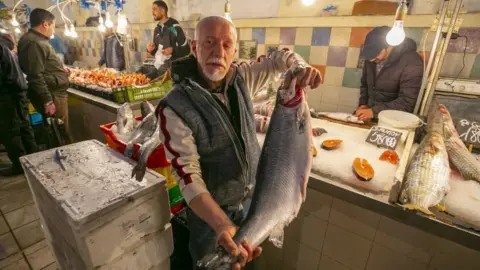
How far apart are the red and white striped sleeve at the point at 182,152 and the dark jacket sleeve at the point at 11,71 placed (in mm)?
4295

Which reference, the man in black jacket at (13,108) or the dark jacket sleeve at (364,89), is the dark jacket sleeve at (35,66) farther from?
the dark jacket sleeve at (364,89)

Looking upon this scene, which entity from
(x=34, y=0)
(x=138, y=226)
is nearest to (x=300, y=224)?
(x=138, y=226)

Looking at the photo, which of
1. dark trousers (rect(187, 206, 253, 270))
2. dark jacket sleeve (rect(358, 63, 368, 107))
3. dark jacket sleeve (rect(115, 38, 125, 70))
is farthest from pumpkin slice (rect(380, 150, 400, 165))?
dark jacket sleeve (rect(115, 38, 125, 70))

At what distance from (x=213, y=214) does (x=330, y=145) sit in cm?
140

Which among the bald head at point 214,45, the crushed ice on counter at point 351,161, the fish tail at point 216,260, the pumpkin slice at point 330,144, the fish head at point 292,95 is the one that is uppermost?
the bald head at point 214,45

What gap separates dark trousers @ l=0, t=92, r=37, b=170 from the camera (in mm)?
4309

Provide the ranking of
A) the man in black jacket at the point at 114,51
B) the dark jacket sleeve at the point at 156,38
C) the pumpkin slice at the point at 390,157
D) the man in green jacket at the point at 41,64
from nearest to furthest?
the pumpkin slice at the point at 390,157 < the man in green jacket at the point at 41,64 < the dark jacket sleeve at the point at 156,38 < the man in black jacket at the point at 114,51

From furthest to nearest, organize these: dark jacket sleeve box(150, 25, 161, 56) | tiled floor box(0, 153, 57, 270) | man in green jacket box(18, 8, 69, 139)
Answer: dark jacket sleeve box(150, 25, 161, 56), man in green jacket box(18, 8, 69, 139), tiled floor box(0, 153, 57, 270)

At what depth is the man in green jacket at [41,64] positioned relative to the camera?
4.06 m

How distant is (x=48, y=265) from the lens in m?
2.89

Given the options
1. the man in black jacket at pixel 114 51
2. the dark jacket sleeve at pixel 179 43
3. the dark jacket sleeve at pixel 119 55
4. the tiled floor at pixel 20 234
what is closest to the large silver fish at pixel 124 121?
the tiled floor at pixel 20 234

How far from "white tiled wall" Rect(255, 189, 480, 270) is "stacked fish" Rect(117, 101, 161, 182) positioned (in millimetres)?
1442

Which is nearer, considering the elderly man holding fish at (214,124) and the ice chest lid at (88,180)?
the elderly man holding fish at (214,124)

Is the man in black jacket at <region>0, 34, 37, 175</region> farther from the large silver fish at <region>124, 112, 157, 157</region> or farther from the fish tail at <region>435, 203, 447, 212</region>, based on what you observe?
the fish tail at <region>435, 203, 447, 212</region>
